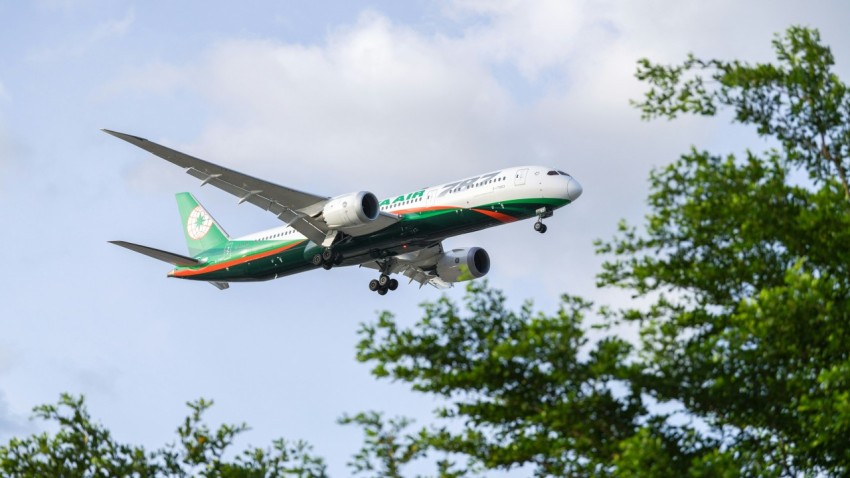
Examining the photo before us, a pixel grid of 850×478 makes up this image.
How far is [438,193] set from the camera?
157 ft

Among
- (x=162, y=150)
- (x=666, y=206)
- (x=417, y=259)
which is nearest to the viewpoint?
(x=666, y=206)

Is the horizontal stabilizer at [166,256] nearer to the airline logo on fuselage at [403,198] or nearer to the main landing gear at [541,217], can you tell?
the airline logo on fuselage at [403,198]

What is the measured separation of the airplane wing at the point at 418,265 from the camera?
57094mm

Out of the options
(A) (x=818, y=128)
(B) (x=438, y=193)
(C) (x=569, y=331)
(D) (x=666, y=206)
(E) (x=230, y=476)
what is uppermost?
(B) (x=438, y=193)

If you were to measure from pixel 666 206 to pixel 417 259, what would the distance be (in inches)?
1294

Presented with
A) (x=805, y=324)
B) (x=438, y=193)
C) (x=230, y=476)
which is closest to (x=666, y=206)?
(x=805, y=324)

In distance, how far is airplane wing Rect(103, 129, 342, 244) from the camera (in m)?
47.7

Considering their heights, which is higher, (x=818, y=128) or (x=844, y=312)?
(x=818, y=128)

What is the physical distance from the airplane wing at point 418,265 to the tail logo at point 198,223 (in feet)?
38.6

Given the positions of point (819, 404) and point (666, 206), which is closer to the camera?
point (819, 404)

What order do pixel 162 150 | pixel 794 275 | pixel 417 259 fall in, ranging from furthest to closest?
pixel 417 259 < pixel 162 150 < pixel 794 275

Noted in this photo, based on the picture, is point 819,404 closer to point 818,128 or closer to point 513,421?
point 513,421

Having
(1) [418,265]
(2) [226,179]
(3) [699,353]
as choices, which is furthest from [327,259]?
(3) [699,353]

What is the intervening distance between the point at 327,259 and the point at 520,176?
9.99 meters
